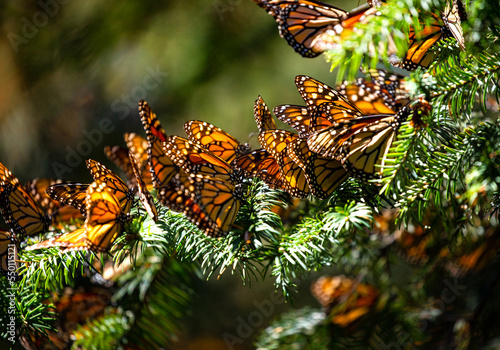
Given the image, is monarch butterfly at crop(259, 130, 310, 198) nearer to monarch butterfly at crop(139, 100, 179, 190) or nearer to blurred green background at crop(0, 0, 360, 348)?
monarch butterfly at crop(139, 100, 179, 190)

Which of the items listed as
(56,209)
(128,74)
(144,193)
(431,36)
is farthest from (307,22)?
(128,74)

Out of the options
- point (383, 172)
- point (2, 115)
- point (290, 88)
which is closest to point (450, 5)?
point (383, 172)

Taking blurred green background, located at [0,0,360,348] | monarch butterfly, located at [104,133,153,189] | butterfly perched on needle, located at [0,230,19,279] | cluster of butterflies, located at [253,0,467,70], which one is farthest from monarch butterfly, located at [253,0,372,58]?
blurred green background, located at [0,0,360,348]

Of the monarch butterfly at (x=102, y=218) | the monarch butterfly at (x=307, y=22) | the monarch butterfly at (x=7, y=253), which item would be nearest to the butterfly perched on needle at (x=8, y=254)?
the monarch butterfly at (x=7, y=253)

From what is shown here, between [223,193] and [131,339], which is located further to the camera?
[131,339]

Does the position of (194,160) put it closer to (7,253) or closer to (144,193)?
(144,193)

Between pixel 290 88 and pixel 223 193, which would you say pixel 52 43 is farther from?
pixel 223 193

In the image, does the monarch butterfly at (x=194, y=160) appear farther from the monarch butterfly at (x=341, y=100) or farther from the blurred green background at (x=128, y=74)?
the blurred green background at (x=128, y=74)
